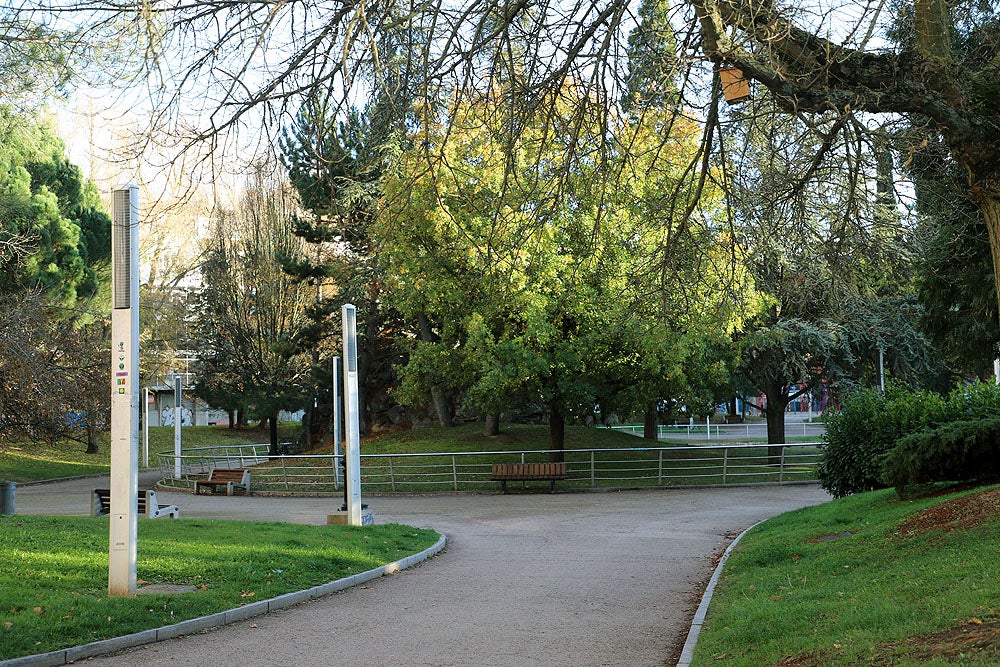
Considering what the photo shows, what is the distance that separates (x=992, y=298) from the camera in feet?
56.6

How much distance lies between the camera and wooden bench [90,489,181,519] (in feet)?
59.9

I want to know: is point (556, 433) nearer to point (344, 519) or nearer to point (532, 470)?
point (532, 470)

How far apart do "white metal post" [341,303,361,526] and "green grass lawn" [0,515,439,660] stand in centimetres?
82

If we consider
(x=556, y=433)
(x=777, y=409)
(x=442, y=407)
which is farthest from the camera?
(x=442, y=407)

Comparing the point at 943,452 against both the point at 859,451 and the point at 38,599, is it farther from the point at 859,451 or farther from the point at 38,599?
the point at 38,599

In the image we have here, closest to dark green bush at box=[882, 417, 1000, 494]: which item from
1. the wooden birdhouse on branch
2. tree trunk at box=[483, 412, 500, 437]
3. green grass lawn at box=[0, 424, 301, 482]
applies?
the wooden birdhouse on branch

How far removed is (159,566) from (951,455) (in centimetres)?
1014

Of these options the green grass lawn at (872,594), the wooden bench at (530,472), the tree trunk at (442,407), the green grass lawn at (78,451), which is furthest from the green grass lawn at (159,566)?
the tree trunk at (442,407)

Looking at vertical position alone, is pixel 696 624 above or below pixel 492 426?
below

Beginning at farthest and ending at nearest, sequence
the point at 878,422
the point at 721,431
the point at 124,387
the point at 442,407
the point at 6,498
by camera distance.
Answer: the point at 721,431 → the point at 442,407 → the point at 6,498 → the point at 878,422 → the point at 124,387

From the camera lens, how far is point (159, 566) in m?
10.9

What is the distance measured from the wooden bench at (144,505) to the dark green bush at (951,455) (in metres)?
13.0

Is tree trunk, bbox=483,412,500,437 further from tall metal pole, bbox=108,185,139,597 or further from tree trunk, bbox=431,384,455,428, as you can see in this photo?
tall metal pole, bbox=108,185,139,597

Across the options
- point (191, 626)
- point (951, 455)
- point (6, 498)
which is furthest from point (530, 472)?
point (191, 626)
